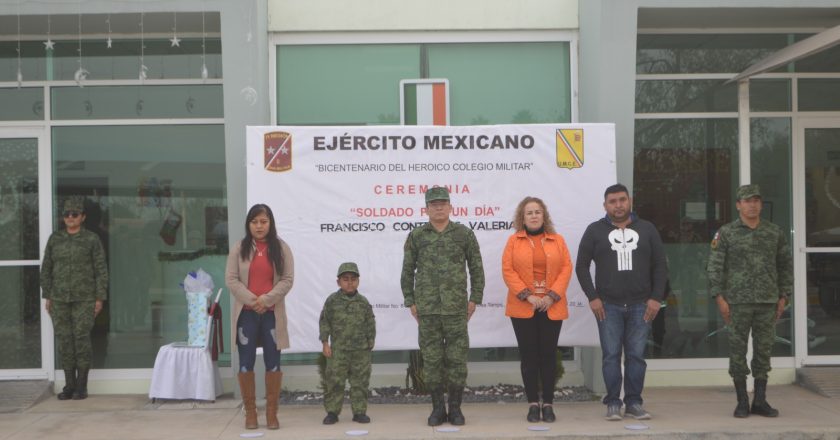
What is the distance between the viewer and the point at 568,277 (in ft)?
22.2

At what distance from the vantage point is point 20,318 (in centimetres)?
873

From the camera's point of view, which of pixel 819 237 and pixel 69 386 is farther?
pixel 819 237

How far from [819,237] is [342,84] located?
525 cm

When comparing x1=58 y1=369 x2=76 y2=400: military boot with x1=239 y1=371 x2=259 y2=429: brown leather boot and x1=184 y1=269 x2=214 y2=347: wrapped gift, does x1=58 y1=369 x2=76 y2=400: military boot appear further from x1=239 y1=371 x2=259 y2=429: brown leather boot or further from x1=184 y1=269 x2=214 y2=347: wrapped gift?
x1=239 y1=371 x2=259 y2=429: brown leather boot

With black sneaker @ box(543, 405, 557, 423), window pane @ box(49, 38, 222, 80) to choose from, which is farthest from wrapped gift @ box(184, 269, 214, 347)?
black sneaker @ box(543, 405, 557, 423)

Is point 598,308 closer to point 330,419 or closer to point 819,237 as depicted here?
point 330,419

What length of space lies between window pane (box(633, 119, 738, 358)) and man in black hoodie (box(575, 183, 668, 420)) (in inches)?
73.9

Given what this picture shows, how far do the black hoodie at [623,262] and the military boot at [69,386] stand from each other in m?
5.06

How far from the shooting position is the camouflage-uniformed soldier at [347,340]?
22.5ft

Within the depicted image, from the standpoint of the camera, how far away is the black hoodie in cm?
677

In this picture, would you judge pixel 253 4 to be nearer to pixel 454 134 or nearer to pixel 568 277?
pixel 454 134

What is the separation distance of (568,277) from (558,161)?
4.28 ft

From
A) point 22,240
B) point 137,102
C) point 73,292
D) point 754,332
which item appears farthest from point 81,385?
point 754,332

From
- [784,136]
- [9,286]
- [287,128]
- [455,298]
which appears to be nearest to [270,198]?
[287,128]
